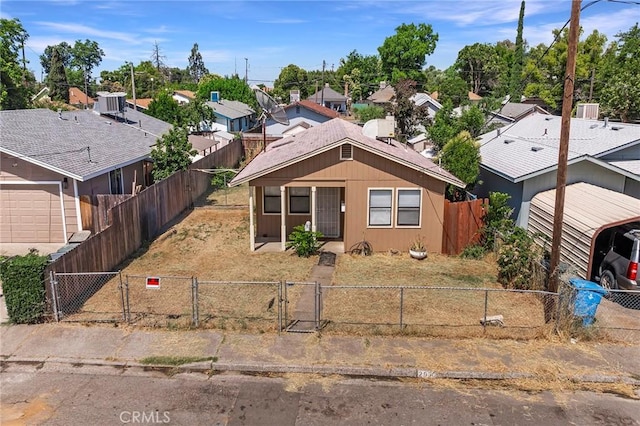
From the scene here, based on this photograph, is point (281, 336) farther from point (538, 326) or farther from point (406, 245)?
point (406, 245)

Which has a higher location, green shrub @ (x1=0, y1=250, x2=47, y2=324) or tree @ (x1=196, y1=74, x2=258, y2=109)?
tree @ (x1=196, y1=74, x2=258, y2=109)

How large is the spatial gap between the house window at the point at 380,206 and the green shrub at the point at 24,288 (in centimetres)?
1011

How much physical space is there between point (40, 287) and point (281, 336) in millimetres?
5666

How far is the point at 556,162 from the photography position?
17.4m

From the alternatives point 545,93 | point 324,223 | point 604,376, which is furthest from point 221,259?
point 545,93

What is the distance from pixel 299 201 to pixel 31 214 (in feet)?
31.9

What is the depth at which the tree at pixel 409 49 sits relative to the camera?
284 ft

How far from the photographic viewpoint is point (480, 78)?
89562 mm

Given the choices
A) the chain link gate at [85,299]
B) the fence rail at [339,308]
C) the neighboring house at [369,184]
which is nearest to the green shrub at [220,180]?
the neighboring house at [369,184]

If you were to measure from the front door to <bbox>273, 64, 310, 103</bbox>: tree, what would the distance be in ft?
249

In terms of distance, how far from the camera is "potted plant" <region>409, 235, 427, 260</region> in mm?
16922

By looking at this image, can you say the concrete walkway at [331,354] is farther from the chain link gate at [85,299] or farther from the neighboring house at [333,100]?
the neighboring house at [333,100]

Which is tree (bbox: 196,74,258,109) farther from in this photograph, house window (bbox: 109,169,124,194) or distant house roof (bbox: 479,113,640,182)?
distant house roof (bbox: 479,113,640,182)

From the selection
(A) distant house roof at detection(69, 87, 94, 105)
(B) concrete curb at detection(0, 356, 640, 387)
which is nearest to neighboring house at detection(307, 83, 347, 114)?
(A) distant house roof at detection(69, 87, 94, 105)
